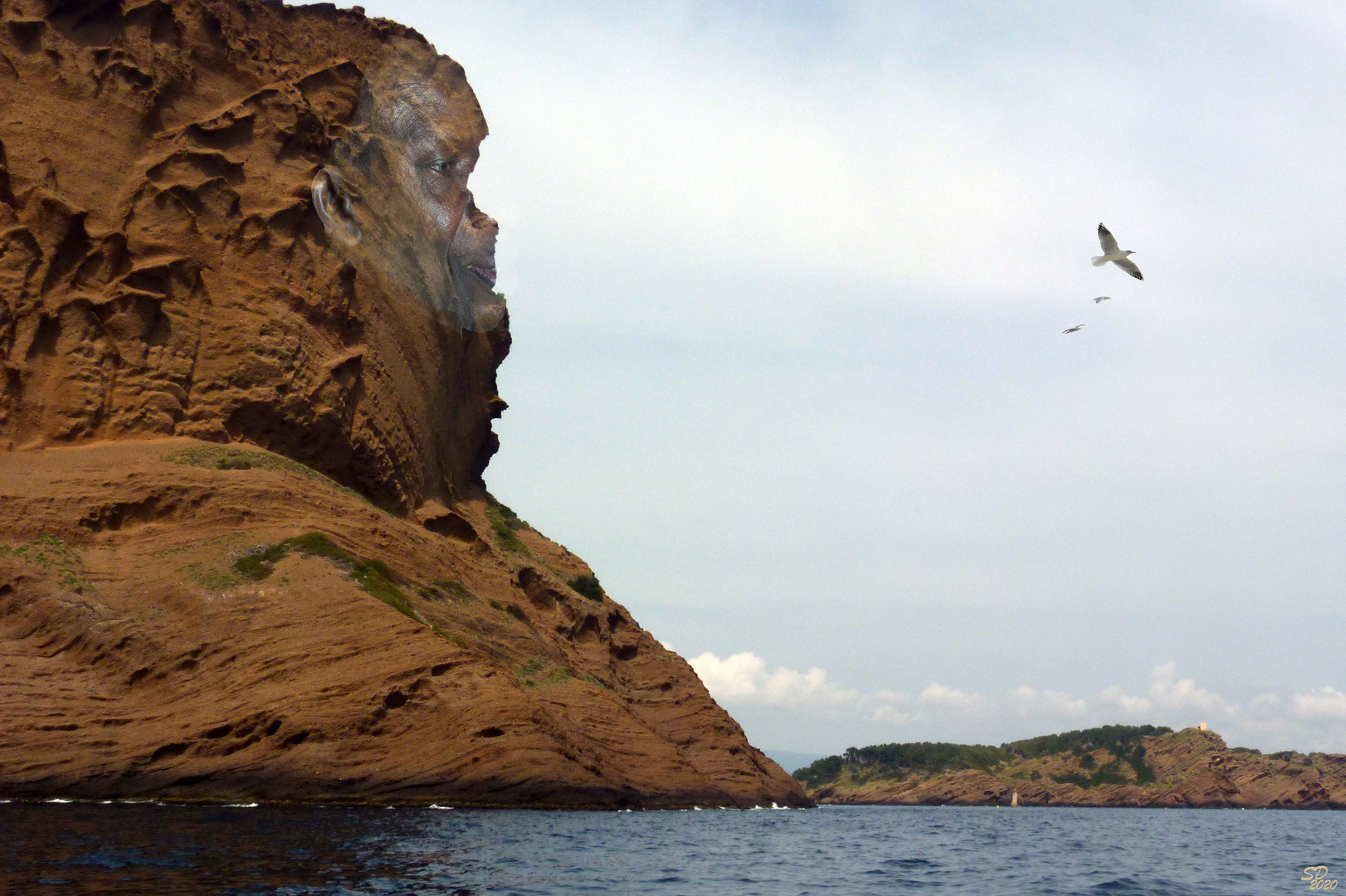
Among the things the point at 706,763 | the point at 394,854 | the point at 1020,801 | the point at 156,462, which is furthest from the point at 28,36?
the point at 1020,801

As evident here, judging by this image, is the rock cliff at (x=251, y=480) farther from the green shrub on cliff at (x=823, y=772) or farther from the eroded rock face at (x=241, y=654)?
the green shrub on cliff at (x=823, y=772)

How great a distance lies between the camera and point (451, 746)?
34344 millimetres

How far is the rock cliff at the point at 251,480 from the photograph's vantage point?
33.1 metres

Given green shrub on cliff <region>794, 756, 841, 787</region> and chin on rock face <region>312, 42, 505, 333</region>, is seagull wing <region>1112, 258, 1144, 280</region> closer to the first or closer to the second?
chin on rock face <region>312, 42, 505, 333</region>

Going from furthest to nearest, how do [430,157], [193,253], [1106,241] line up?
[430,157]
[193,253]
[1106,241]

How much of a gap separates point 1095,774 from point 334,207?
454ft

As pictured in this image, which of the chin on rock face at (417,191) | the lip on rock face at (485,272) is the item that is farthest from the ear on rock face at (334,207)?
the lip on rock face at (485,272)

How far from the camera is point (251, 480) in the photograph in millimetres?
40969

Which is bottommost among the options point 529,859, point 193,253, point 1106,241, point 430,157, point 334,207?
point 529,859

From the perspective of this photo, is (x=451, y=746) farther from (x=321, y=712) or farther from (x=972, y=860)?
(x=972, y=860)

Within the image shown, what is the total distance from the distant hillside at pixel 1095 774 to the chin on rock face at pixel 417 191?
362ft

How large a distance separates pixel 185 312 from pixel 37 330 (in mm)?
5257

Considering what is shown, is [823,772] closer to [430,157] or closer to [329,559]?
[430,157]

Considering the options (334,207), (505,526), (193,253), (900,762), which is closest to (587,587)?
(505,526)
